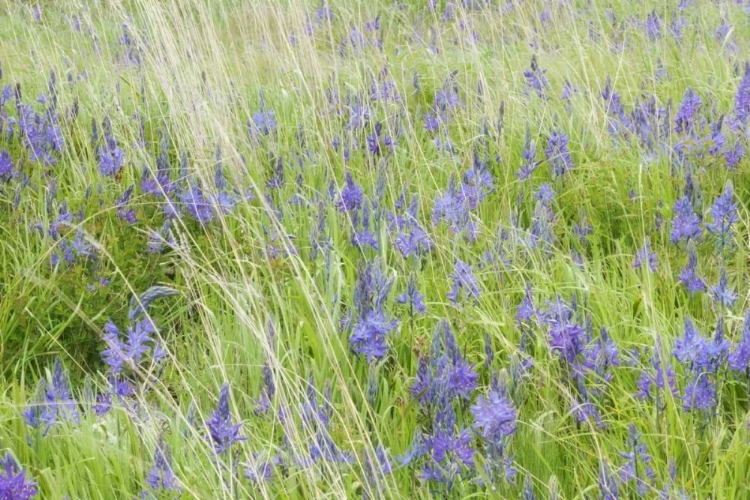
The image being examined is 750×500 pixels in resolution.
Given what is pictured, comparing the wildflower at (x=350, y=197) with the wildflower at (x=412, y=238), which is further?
the wildflower at (x=350, y=197)

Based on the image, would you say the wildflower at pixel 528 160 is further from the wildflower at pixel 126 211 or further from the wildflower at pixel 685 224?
the wildflower at pixel 126 211

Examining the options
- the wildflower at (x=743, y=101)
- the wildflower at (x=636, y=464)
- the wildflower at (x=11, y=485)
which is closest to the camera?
the wildflower at (x=11, y=485)

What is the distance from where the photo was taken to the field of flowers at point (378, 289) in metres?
1.75

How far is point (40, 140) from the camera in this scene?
3.24 meters

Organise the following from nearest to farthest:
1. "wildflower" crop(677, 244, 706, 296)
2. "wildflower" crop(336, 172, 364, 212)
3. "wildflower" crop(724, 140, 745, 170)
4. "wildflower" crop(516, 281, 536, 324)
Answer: "wildflower" crop(516, 281, 536, 324), "wildflower" crop(677, 244, 706, 296), "wildflower" crop(336, 172, 364, 212), "wildflower" crop(724, 140, 745, 170)

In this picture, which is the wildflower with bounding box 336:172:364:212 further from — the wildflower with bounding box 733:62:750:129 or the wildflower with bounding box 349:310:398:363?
the wildflower with bounding box 733:62:750:129

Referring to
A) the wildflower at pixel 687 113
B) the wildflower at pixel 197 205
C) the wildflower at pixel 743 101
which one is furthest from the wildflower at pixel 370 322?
the wildflower at pixel 743 101

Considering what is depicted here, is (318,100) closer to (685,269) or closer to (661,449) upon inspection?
(685,269)

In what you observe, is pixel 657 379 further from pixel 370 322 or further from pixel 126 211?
pixel 126 211

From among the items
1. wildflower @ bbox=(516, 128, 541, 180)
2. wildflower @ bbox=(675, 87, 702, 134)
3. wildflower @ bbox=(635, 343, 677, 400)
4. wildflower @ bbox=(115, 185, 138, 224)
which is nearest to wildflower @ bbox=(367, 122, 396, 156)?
wildflower @ bbox=(516, 128, 541, 180)

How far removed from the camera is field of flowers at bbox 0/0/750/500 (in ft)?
5.73

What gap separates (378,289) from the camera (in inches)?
83.2

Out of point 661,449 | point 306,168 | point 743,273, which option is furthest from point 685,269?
point 306,168

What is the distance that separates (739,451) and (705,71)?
2719 millimetres
